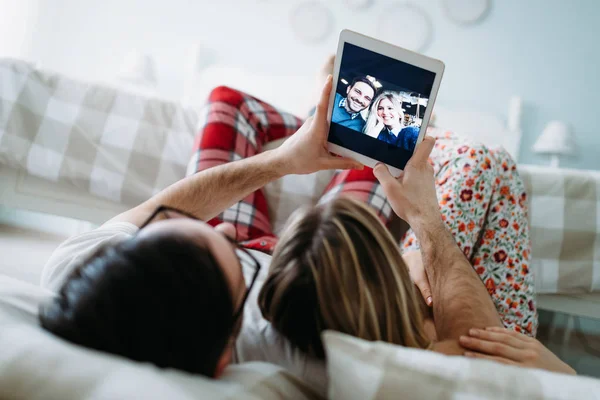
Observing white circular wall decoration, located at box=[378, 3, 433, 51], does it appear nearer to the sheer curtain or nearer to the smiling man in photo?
the sheer curtain

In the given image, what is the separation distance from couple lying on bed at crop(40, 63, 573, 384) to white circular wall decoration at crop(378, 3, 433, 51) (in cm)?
209

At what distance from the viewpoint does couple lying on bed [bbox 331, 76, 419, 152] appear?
864 mm

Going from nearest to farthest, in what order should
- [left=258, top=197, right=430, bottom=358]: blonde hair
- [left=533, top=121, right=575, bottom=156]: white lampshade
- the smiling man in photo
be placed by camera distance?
1. [left=258, top=197, right=430, bottom=358]: blonde hair
2. the smiling man in photo
3. [left=533, top=121, right=575, bottom=156]: white lampshade

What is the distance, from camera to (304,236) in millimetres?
597

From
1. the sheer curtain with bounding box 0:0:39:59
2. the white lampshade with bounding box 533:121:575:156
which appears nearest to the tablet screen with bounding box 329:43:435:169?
the white lampshade with bounding box 533:121:575:156

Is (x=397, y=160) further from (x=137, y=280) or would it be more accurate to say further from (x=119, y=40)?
(x=119, y=40)

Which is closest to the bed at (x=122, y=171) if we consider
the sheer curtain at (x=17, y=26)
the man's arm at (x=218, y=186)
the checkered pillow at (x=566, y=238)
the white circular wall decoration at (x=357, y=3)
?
the checkered pillow at (x=566, y=238)

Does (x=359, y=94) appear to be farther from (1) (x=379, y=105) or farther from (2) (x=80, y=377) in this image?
(2) (x=80, y=377)

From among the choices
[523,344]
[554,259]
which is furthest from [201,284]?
[554,259]

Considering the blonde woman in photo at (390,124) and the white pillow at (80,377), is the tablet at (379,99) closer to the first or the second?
the blonde woman in photo at (390,124)

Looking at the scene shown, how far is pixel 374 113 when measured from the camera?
0.89m

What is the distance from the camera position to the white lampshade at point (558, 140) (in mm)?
2787

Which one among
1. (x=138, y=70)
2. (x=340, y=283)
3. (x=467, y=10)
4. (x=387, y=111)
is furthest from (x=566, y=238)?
(x=138, y=70)

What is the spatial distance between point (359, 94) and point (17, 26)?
10.1 feet
